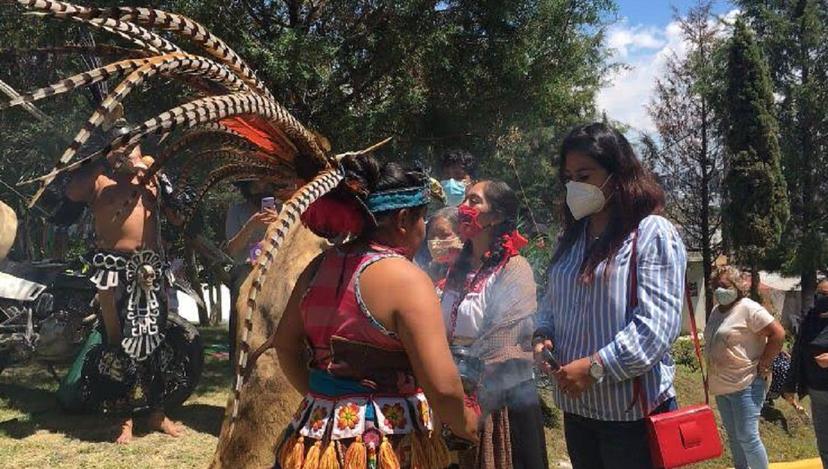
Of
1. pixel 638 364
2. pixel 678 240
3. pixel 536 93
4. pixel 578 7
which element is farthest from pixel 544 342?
pixel 578 7

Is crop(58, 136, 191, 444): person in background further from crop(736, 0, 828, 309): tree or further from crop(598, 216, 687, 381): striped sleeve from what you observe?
crop(736, 0, 828, 309): tree

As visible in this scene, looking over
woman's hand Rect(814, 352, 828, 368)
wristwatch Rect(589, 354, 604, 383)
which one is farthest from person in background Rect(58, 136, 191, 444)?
woman's hand Rect(814, 352, 828, 368)

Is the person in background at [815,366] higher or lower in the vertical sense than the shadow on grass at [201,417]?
higher

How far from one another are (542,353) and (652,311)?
0.44 m

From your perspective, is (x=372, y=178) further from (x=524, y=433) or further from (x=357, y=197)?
(x=524, y=433)

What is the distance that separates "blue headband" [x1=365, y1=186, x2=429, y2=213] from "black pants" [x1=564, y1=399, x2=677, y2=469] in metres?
1.02

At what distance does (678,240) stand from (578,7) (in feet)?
19.3

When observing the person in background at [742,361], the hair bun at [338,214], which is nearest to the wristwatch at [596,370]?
the hair bun at [338,214]

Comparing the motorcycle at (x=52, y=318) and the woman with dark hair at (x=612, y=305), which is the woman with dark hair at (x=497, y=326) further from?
the motorcycle at (x=52, y=318)

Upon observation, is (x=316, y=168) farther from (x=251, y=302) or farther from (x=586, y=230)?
(x=586, y=230)

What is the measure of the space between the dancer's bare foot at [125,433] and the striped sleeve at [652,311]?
12.1ft

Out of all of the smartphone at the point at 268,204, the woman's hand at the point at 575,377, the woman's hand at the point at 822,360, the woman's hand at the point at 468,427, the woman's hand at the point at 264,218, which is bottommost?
the woman's hand at the point at 468,427

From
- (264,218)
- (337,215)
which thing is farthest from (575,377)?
(264,218)

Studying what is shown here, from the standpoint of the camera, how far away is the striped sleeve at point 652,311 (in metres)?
2.29
